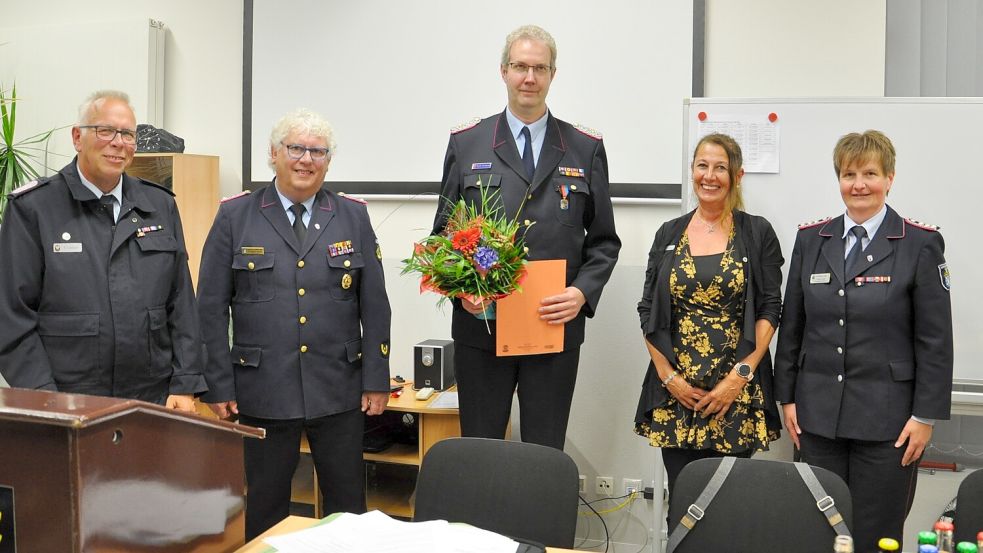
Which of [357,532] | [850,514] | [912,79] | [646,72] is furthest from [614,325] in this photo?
[357,532]

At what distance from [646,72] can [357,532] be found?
262 centimetres

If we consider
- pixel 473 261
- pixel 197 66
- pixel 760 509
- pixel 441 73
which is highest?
pixel 197 66

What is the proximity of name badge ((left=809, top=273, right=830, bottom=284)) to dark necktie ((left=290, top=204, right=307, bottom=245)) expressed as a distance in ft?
5.45

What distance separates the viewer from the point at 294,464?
8.87ft

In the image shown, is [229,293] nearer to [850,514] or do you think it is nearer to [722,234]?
[722,234]

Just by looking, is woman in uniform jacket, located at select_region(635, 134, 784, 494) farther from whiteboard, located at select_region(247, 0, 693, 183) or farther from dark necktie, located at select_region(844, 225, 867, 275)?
whiteboard, located at select_region(247, 0, 693, 183)

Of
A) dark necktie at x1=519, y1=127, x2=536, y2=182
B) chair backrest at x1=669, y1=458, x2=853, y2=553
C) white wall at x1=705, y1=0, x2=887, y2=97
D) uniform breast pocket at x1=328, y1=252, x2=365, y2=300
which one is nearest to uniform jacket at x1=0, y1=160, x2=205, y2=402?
uniform breast pocket at x1=328, y1=252, x2=365, y2=300

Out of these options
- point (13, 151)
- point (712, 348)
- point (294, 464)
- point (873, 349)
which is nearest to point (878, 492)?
point (873, 349)

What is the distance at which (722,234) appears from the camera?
280 cm

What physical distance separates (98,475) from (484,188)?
5.68 feet

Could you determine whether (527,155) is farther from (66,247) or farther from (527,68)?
(66,247)

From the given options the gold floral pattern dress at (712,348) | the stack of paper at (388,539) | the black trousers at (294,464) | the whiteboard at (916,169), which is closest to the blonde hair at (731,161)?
the gold floral pattern dress at (712,348)

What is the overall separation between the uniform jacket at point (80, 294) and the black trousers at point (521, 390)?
1.00 meters

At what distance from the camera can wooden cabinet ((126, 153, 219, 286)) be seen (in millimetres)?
4051
